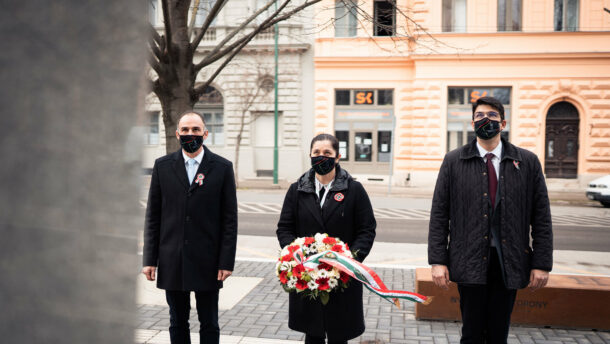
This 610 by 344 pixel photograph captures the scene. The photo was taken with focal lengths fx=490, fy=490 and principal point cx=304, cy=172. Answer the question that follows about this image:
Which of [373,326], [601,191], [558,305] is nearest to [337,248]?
[373,326]

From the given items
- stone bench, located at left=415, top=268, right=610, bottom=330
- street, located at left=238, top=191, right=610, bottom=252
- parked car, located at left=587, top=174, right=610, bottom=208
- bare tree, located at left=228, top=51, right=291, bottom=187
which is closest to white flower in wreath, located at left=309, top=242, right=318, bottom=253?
stone bench, located at left=415, top=268, right=610, bottom=330

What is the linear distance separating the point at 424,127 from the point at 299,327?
20.5 metres

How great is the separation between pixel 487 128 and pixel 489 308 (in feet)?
4.31

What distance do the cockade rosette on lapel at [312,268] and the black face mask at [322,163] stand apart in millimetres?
536

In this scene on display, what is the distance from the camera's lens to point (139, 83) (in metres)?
0.99

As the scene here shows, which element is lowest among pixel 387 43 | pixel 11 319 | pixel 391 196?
pixel 391 196

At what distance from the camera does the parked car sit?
16.9 metres

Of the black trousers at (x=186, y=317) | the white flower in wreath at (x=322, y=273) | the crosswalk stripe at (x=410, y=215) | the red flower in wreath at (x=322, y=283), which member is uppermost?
the white flower in wreath at (x=322, y=273)

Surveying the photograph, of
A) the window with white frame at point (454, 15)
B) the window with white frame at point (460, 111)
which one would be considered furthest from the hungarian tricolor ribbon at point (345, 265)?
the window with white frame at point (454, 15)

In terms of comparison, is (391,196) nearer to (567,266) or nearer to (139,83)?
(567,266)

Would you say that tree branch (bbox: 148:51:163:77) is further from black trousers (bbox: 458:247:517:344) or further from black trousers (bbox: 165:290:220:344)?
black trousers (bbox: 458:247:517:344)

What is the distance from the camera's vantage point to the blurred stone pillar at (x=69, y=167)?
92cm

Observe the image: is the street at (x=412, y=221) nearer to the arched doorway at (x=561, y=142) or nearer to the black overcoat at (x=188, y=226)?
the arched doorway at (x=561, y=142)

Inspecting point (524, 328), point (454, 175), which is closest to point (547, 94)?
point (524, 328)
